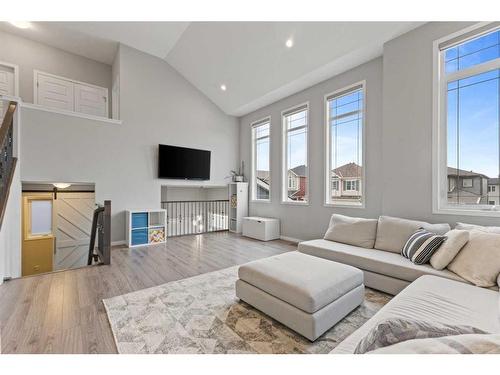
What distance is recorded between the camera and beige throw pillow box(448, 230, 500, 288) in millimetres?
1883

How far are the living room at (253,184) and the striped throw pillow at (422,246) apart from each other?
0.03 meters

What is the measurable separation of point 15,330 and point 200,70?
205 inches

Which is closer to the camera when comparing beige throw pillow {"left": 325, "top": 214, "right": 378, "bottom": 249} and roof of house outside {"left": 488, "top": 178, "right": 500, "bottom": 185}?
roof of house outside {"left": 488, "top": 178, "right": 500, "bottom": 185}

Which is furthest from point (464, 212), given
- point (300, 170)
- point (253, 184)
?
point (253, 184)

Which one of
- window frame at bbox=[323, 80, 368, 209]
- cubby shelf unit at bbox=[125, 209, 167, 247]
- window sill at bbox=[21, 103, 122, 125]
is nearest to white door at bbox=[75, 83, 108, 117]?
window sill at bbox=[21, 103, 122, 125]

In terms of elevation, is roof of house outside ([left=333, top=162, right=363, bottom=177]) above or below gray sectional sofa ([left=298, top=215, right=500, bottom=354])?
above

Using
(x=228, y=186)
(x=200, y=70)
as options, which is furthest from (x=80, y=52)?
(x=228, y=186)

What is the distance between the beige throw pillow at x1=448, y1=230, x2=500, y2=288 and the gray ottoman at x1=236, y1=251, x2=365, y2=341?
880 mm

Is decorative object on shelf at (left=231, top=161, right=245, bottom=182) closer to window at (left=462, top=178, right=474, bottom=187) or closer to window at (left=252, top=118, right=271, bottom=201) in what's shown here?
window at (left=252, top=118, right=271, bottom=201)

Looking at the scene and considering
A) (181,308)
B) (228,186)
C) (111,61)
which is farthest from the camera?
(228,186)

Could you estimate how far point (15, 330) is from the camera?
70.7 inches

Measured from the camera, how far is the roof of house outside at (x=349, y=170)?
4.04 meters

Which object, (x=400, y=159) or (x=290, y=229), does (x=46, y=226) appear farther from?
(x=400, y=159)

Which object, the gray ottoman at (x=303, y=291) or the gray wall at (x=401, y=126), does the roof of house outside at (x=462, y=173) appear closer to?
the gray wall at (x=401, y=126)
